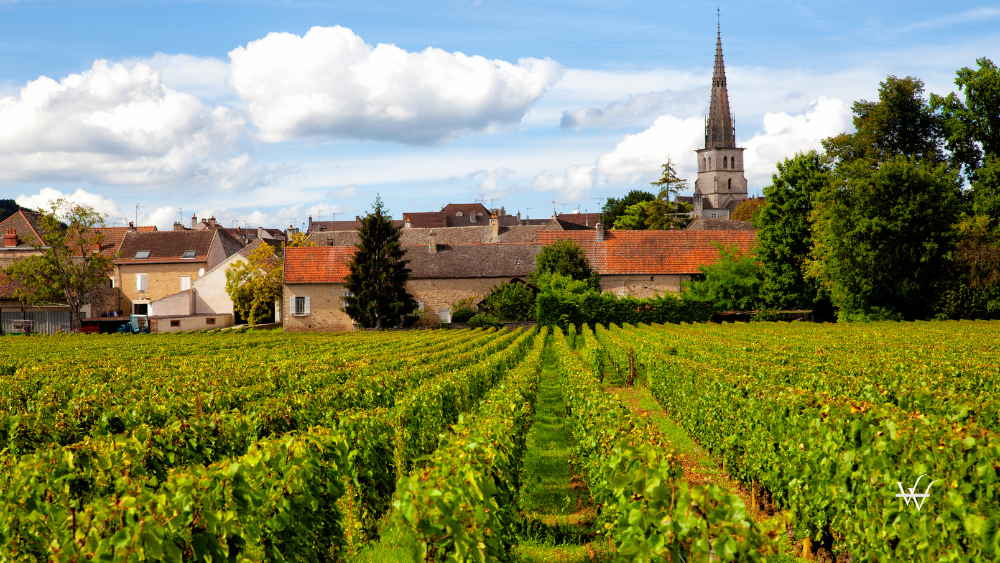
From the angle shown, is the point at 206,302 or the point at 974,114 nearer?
the point at 974,114

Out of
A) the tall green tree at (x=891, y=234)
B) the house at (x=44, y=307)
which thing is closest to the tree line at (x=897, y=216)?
the tall green tree at (x=891, y=234)

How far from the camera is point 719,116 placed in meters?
95.6

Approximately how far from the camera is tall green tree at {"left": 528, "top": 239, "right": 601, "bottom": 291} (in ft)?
140

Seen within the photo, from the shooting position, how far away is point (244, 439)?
702 cm

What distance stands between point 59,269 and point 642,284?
39.9 metres

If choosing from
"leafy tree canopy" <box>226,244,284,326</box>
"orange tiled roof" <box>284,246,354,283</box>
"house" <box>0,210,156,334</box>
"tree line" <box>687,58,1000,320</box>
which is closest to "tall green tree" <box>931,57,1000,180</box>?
"tree line" <box>687,58,1000,320</box>

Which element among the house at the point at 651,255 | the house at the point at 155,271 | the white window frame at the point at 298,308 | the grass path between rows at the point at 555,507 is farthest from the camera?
the house at the point at 155,271

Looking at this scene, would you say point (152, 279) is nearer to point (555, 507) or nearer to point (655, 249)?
point (655, 249)

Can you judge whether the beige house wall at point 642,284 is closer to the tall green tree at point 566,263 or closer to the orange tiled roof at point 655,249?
the orange tiled roof at point 655,249

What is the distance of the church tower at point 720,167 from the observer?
96.1 meters

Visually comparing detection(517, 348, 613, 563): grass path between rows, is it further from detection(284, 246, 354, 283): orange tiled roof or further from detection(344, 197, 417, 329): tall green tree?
detection(284, 246, 354, 283): orange tiled roof

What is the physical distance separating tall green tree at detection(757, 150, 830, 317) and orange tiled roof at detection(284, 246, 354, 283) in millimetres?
26168

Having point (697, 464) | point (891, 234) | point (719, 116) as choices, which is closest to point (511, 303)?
point (891, 234)

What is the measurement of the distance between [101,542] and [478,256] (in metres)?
42.5
